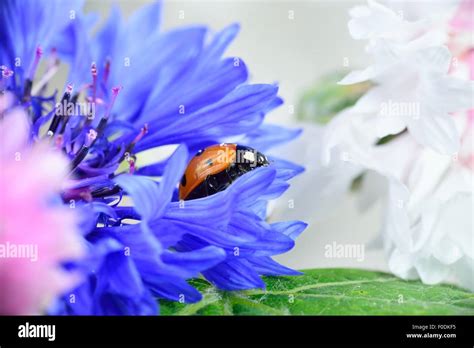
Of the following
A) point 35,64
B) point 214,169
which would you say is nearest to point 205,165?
point 214,169

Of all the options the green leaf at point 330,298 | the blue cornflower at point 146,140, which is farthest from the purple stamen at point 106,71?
the green leaf at point 330,298

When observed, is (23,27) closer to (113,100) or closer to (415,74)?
(113,100)

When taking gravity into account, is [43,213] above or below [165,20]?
below

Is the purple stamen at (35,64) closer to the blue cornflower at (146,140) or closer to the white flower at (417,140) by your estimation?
the blue cornflower at (146,140)

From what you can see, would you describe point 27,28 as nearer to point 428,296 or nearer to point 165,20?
point 165,20

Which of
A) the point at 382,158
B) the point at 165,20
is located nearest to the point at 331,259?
the point at 382,158

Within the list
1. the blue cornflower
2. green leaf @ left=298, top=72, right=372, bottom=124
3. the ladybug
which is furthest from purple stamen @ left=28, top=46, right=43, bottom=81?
green leaf @ left=298, top=72, right=372, bottom=124
